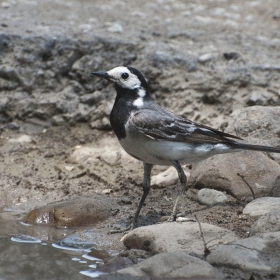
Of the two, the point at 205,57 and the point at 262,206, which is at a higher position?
the point at 205,57

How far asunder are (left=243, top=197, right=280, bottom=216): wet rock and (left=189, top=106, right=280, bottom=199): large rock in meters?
0.37

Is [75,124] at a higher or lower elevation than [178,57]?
lower

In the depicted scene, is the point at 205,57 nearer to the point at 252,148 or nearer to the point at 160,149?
the point at 252,148

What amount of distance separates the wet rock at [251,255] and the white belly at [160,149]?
4.31 ft

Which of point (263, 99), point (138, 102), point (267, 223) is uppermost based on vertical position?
point (138, 102)

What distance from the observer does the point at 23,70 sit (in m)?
8.12

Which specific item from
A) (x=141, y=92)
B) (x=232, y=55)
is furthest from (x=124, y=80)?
(x=232, y=55)

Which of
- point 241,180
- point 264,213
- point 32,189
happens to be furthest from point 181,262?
point 32,189

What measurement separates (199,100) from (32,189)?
268cm

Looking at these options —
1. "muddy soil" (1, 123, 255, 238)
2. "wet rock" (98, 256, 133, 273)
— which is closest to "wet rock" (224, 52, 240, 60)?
"muddy soil" (1, 123, 255, 238)

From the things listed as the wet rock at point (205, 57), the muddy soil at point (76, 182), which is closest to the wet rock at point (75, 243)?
the muddy soil at point (76, 182)

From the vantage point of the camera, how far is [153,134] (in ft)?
19.5

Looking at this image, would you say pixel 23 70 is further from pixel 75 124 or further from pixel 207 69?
pixel 207 69

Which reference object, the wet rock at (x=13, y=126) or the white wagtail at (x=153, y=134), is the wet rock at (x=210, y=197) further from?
the wet rock at (x=13, y=126)
